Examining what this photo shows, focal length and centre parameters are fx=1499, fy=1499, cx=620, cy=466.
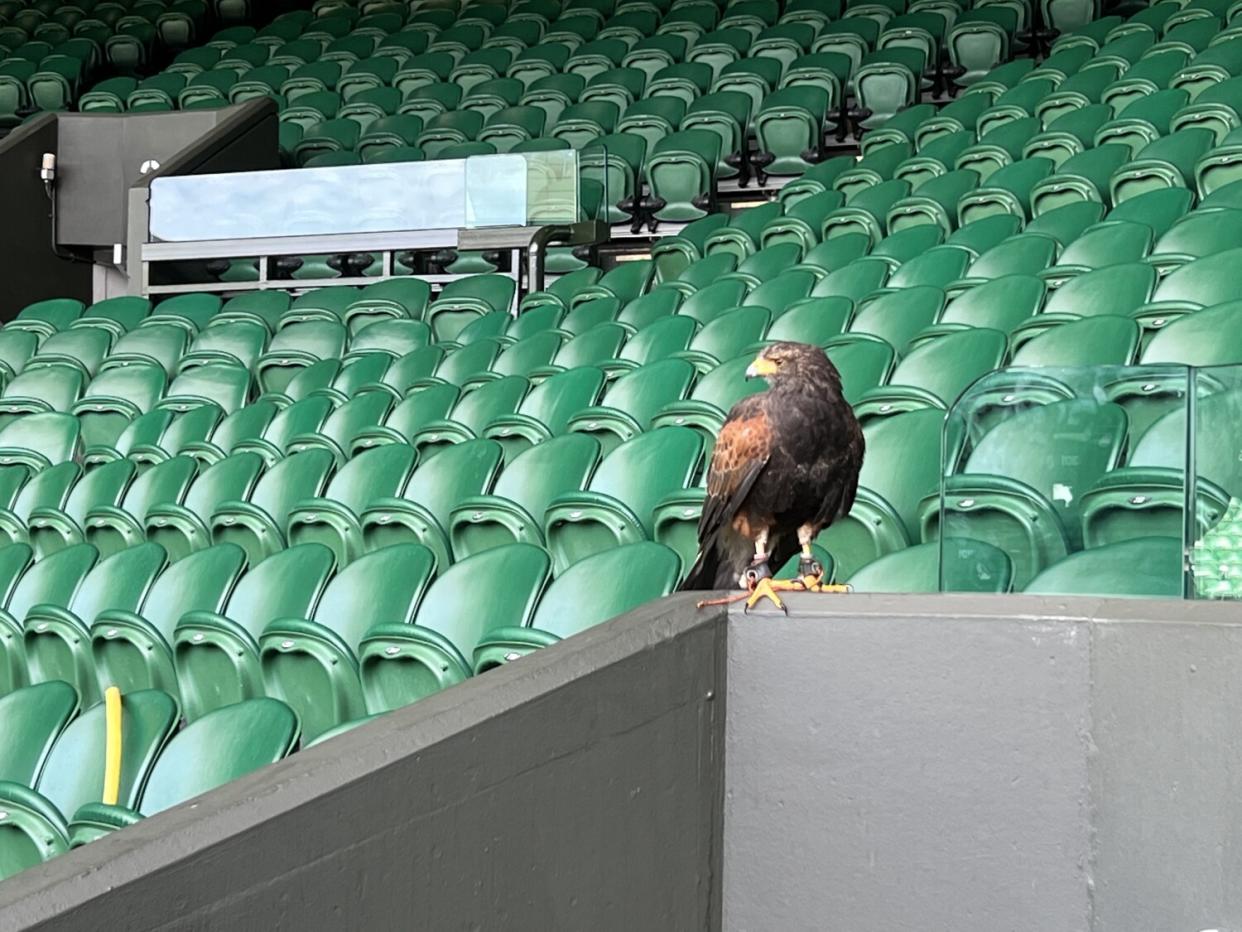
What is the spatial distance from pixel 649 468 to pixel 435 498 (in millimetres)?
640

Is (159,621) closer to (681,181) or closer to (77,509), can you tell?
(77,509)

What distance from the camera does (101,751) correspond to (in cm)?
237

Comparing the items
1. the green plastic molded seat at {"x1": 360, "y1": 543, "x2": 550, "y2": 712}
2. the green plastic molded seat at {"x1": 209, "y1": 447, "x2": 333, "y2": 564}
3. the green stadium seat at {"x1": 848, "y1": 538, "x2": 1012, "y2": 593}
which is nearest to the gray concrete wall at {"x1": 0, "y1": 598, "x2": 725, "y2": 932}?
the green stadium seat at {"x1": 848, "y1": 538, "x2": 1012, "y2": 593}

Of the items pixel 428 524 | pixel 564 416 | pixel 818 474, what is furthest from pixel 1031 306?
pixel 818 474

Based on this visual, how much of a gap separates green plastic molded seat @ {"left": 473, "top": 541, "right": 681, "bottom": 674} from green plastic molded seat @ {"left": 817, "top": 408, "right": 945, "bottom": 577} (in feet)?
1.00

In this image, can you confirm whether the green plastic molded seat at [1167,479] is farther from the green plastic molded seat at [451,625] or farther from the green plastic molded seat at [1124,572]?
the green plastic molded seat at [451,625]

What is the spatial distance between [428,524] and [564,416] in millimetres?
844

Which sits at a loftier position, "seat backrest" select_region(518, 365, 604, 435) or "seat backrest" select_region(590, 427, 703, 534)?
"seat backrest" select_region(518, 365, 604, 435)

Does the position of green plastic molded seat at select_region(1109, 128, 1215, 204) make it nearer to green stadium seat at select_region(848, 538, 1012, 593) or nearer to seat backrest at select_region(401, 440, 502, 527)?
seat backrest at select_region(401, 440, 502, 527)

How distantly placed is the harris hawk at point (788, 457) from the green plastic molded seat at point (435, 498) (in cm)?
164

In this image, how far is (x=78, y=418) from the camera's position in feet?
17.4

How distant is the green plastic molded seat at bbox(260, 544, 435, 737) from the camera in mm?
2623

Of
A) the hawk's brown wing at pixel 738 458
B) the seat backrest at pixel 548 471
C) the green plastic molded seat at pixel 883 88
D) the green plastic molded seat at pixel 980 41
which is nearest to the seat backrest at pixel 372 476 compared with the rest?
the seat backrest at pixel 548 471

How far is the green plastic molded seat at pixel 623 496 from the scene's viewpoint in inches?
122
